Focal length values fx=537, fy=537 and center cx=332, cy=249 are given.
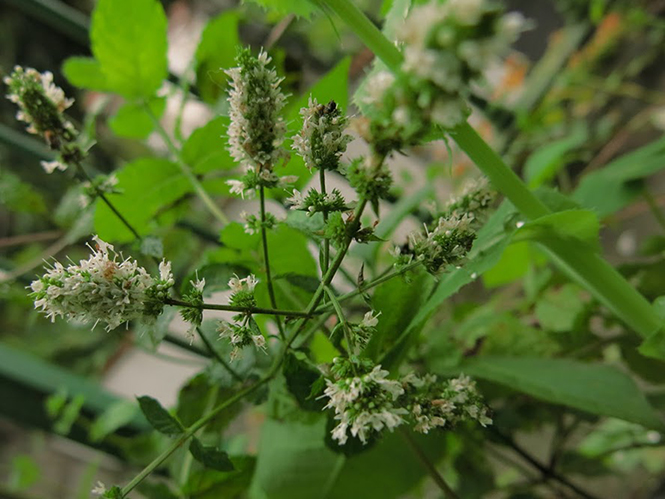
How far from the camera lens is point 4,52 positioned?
1.67 metres

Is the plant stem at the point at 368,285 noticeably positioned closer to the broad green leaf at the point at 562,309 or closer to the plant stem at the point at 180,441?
the plant stem at the point at 180,441

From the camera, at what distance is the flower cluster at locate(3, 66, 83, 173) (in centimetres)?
29

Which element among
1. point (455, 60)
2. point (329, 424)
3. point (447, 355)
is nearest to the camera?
point (455, 60)

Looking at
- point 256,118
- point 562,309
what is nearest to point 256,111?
point 256,118

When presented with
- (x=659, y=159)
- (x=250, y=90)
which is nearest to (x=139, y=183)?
(x=250, y=90)

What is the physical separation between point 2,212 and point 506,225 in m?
1.98

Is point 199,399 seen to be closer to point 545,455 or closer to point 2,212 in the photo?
point 545,455

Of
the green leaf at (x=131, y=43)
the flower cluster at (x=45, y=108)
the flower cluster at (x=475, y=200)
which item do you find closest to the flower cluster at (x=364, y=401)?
the flower cluster at (x=475, y=200)

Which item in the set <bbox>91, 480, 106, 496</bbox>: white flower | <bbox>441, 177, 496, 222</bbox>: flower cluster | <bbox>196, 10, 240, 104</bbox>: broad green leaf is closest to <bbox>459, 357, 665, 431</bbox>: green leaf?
<bbox>441, 177, 496, 222</bbox>: flower cluster

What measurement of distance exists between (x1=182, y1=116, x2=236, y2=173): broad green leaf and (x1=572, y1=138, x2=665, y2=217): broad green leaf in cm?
32

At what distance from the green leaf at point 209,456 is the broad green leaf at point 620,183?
38cm

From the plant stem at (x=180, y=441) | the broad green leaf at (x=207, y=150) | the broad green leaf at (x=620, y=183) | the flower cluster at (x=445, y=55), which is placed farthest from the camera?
the broad green leaf at (x=620, y=183)

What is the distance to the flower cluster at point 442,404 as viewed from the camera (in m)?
0.23

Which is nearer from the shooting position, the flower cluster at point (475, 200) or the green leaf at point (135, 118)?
the flower cluster at point (475, 200)
